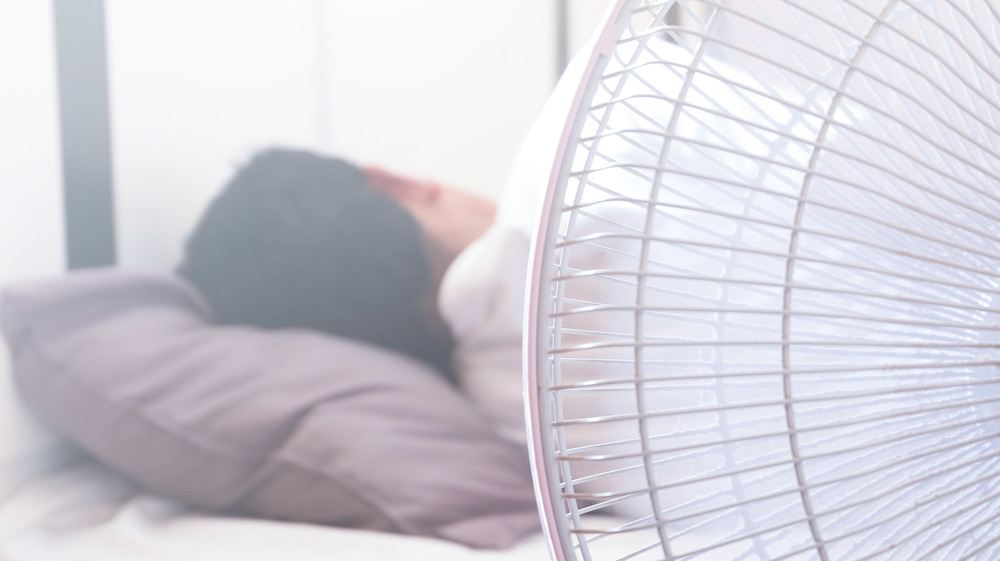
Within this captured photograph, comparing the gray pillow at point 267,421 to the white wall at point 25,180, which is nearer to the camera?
the gray pillow at point 267,421

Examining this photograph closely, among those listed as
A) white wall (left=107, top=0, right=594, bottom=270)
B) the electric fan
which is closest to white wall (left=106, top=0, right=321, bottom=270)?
white wall (left=107, top=0, right=594, bottom=270)

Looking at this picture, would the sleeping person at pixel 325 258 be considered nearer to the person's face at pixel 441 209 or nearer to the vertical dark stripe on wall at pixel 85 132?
the person's face at pixel 441 209

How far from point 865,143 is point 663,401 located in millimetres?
148

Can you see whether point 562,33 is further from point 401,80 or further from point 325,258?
point 325,258

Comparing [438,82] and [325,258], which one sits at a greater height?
[438,82]

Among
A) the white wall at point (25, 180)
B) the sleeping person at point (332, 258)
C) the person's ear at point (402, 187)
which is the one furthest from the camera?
the person's ear at point (402, 187)

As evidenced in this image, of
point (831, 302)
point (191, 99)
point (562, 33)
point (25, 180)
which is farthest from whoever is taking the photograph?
point (562, 33)

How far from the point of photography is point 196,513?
826 mm

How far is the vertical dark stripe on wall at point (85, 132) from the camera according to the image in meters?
1.03

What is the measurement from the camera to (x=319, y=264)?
3.36 feet

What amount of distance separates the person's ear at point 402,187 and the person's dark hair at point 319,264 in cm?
6

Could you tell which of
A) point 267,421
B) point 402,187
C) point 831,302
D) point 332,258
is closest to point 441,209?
point 402,187

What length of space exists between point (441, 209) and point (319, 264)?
0.20 metres

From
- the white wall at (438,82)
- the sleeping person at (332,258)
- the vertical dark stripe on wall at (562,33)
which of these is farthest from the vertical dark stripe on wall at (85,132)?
the vertical dark stripe on wall at (562,33)
